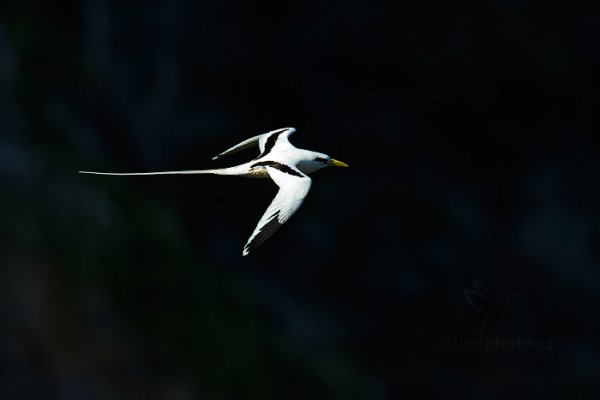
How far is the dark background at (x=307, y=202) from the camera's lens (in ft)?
78.5

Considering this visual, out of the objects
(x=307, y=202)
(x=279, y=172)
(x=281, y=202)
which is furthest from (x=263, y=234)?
(x=307, y=202)

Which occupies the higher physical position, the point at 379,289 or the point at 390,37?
the point at 390,37

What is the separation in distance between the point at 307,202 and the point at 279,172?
19.3 meters

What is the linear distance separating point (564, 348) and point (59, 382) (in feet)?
49.4

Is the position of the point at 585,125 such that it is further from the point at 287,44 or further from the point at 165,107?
the point at 165,107

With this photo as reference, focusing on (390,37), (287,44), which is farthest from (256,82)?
(390,37)

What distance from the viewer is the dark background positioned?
2394cm

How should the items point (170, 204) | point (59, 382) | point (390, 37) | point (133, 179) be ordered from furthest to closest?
point (390, 37) → point (170, 204) → point (133, 179) → point (59, 382)

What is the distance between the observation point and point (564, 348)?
1298 inches

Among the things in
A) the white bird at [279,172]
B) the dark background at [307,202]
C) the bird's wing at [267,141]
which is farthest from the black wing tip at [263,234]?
the dark background at [307,202]

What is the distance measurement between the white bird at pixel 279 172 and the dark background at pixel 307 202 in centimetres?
1082

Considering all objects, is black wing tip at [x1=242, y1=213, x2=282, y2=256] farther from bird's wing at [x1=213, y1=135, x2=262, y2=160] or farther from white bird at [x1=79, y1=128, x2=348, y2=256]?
bird's wing at [x1=213, y1=135, x2=262, y2=160]

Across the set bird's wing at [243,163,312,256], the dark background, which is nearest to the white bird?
bird's wing at [243,163,312,256]

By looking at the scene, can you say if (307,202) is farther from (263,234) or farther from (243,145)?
(263,234)
